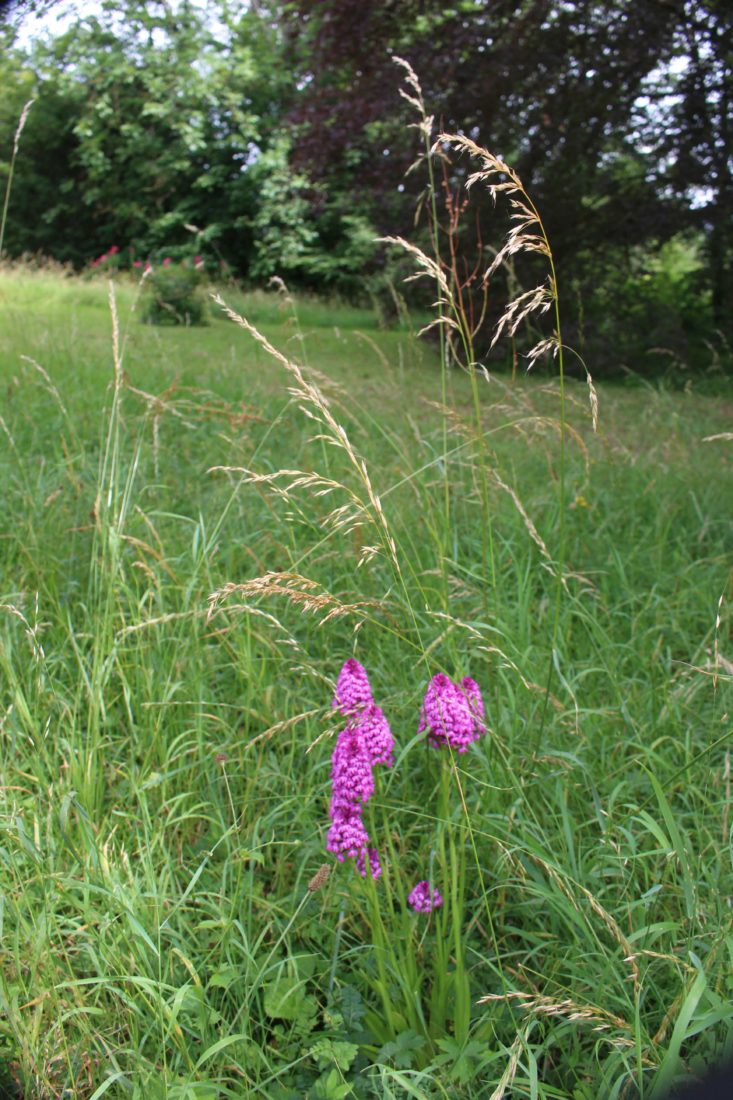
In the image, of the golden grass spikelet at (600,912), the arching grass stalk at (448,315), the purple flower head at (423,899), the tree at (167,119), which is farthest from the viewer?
the tree at (167,119)

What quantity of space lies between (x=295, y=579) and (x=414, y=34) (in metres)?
8.70

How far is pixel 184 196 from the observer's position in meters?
21.2

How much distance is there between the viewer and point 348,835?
1393 mm

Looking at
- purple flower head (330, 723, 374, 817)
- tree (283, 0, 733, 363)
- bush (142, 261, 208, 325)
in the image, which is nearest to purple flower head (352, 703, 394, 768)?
purple flower head (330, 723, 374, 817)

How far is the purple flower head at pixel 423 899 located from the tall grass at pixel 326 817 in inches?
1.1

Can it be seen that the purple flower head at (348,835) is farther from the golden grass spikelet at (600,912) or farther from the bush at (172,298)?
the bush at (172,298)

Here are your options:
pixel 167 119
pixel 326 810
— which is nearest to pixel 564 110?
pixel 326 810

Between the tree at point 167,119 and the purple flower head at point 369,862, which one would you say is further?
the tree at point 167,119

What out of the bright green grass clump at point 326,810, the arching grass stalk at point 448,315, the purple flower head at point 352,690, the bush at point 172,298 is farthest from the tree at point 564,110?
the purple flower head at point 352,690

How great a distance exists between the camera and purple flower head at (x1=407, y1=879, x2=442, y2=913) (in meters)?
1.51

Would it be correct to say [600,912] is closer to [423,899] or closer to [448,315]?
[423,899]

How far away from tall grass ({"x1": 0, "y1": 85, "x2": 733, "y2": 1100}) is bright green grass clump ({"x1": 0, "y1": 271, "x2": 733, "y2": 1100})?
11 millimetres

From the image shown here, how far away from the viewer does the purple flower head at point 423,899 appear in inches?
59.5

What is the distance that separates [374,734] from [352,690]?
0.08 meters
